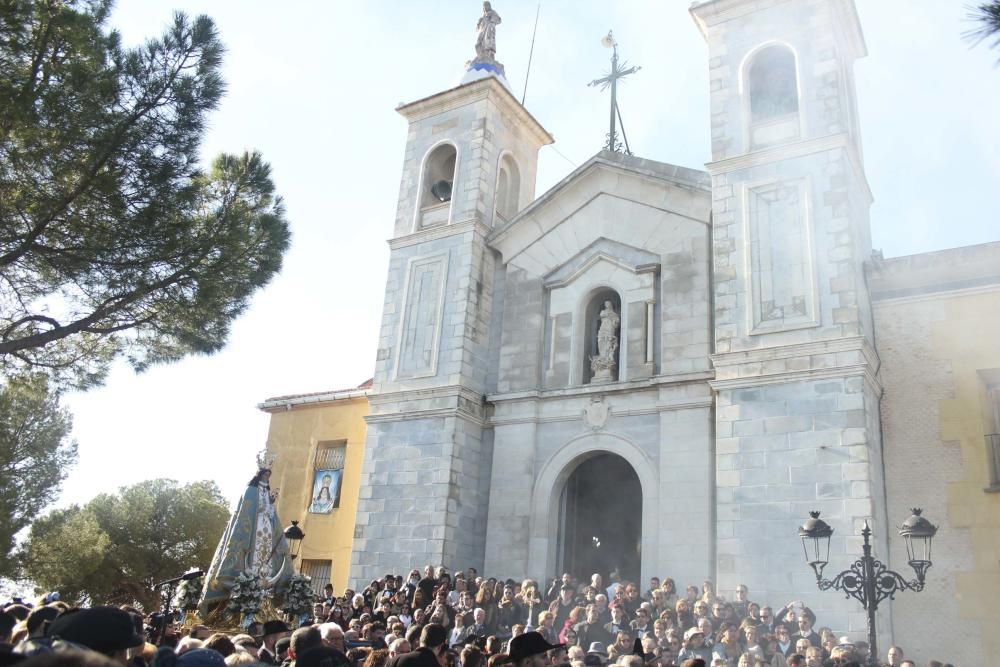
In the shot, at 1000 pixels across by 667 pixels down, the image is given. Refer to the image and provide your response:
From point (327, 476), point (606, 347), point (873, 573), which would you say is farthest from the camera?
point (327, 476)

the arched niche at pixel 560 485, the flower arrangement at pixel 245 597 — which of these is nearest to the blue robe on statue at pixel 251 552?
the flower arrangement at pixel 245 597

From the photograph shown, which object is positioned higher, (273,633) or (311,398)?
(311,398)

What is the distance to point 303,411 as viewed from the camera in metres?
21.6

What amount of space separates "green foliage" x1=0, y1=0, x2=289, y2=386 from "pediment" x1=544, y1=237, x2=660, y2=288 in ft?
22.8

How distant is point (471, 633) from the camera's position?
10.6 m

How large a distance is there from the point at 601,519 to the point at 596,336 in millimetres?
3744

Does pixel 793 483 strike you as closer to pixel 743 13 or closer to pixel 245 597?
pixel 245 597

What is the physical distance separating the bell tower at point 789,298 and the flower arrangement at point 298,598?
20.5ft

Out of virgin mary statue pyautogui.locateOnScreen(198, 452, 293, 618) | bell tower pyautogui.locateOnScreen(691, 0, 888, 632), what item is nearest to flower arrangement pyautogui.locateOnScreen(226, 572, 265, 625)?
virgin mary statue pyautogui.locateOnScreen(198, 452, 293, 618)

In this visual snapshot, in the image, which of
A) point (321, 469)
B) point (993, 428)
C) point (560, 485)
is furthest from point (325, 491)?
point (993, 428)

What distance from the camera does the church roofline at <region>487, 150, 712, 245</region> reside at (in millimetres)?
16250

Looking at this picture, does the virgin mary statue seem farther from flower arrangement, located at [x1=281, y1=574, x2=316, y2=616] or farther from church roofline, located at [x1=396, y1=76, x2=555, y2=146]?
church roofline, located at [x1=396, y1=76, x2=555, y2=146]

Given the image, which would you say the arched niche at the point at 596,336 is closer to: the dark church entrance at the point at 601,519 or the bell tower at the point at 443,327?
the dark church entrance at the point at 601,519

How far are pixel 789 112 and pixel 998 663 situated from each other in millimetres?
9634
